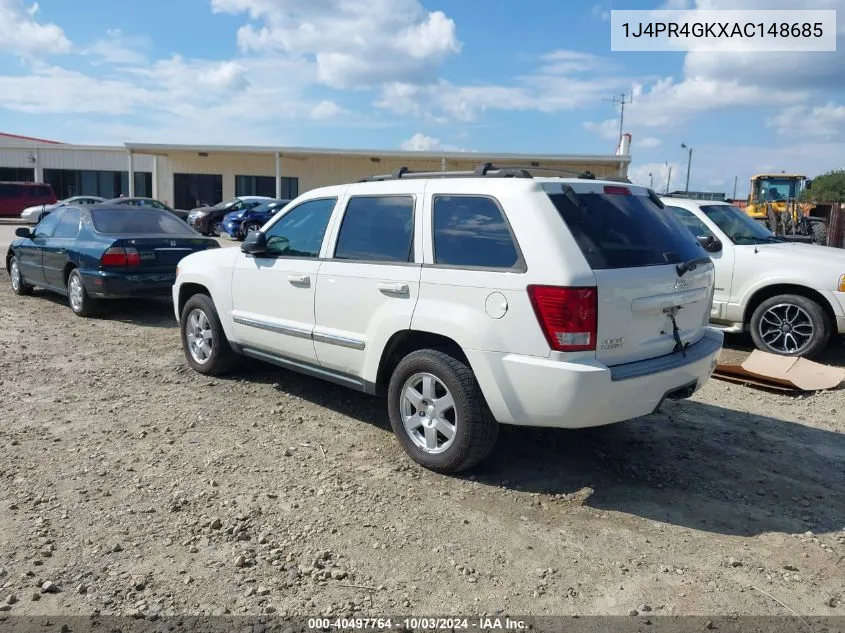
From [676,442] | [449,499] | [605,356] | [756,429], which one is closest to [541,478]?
[449,499]

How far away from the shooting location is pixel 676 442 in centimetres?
510

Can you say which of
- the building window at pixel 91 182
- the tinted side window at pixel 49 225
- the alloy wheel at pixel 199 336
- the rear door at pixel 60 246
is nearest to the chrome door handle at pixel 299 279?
the alloy wheel at pixel 199 336

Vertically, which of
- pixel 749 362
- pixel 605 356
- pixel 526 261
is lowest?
pixel 749 362

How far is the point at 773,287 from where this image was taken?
7785mm

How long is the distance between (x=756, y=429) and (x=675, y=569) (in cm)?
257

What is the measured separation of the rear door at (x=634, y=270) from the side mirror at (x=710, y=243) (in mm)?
3493

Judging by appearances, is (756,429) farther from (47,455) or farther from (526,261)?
(47,455)

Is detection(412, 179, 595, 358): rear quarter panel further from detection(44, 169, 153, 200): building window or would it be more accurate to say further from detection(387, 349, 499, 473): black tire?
detection(44, 169, 153, 200): building window

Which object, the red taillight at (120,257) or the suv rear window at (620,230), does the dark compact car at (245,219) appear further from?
the suv rear window at (620,230)

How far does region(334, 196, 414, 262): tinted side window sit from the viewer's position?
15.2ft

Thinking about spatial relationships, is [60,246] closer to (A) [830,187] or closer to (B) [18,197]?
(B) [18,197]

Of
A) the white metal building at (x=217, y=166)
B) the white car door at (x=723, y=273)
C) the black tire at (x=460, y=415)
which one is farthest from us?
the white metal building at (x=217, y=166)

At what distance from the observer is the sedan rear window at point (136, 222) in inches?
370

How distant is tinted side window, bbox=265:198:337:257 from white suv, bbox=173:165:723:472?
2cm
